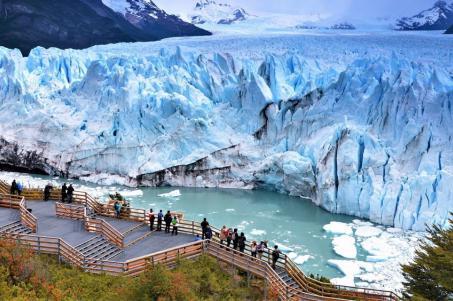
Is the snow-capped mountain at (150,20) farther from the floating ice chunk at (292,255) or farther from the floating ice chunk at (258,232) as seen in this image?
the floating ice chunk at (292,255)

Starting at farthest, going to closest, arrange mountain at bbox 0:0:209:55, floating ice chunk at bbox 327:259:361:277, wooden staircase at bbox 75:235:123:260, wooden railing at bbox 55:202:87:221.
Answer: mountain at bbox 0:0:209:55
floating ice chunk at bbox 327:259:361:277
wooden railing at bbox 55:202:87:221
wooden staircase at bbox 75:235:123:260

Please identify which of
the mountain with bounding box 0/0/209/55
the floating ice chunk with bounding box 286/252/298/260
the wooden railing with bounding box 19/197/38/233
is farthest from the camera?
the mountain with bounding box 0/0/209/55

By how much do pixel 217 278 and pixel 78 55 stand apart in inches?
873

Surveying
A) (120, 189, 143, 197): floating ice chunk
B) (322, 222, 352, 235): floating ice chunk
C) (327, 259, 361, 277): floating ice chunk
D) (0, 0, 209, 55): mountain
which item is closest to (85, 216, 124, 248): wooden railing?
(327, 259, 361, 277): floating ice chunk

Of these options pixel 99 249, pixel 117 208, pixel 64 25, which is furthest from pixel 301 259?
pixel 64 25

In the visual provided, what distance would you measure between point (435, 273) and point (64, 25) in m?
36.3

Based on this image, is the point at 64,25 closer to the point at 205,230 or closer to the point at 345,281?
the point at 345,281

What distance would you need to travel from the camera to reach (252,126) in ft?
72.1

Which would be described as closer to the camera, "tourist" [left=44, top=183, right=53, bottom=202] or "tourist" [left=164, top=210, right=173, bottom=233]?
"tourist" [left=164, top=210, right=173, bottom=233]

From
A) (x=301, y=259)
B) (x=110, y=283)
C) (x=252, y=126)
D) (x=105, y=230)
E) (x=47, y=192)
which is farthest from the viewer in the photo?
(x=252, y=126)

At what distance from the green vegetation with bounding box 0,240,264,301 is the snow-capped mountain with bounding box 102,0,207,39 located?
1506 inches

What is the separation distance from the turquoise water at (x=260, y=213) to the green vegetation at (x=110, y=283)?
4205 millimetres

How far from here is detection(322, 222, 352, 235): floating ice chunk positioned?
50.6 feet

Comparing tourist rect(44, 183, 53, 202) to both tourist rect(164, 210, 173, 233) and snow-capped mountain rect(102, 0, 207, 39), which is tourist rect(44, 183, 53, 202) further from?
snow-capped mountain rect(102, 0, 207, 39)
